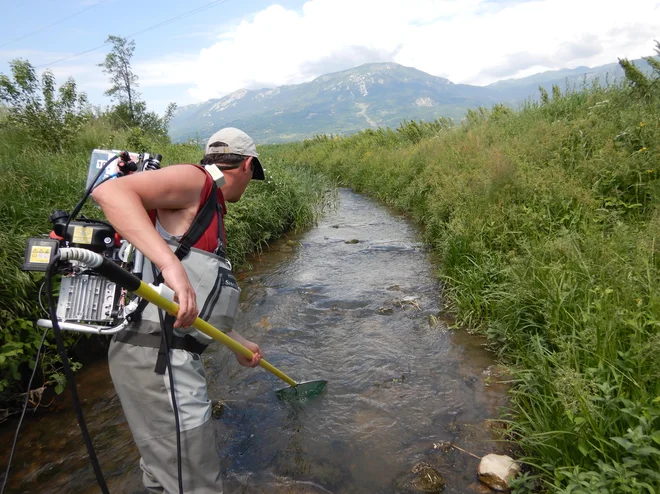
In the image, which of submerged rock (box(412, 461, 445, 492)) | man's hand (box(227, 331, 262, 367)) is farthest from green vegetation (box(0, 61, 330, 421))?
submerged rock (box(412, 461, 445, 492))

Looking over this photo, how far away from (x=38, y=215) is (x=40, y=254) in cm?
408

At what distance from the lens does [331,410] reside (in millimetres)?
4055

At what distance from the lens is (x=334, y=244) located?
981 centimetres

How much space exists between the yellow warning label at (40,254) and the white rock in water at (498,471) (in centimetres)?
322

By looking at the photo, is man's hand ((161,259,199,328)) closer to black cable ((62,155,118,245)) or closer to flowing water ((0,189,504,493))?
black cable ((62,155,118,245))

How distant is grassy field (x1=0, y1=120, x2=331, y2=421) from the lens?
3.94m

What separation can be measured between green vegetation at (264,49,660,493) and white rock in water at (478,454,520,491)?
0.13 meters

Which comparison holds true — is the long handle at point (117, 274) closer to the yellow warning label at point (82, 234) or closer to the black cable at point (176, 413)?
the black cable at point (176, 413)

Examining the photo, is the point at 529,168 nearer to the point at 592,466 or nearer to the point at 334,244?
the point at 334,244

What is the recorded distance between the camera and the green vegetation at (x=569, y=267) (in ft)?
8.29

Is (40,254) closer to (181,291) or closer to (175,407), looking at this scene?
(181,291)

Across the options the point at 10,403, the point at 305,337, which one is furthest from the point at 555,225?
the point at 10,403

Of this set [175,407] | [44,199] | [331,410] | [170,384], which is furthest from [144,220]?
[44,199]

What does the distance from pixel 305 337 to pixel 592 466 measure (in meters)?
3.65
